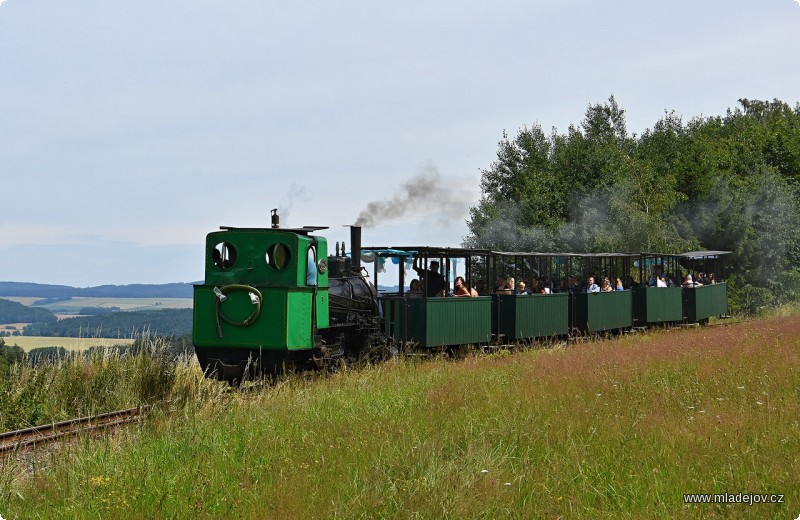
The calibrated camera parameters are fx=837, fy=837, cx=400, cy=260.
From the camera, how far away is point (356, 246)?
627 inches

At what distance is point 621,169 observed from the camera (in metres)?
45.7

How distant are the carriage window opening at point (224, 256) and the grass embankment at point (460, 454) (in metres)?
2.68

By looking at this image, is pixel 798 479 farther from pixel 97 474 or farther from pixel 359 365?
pixel 359 365

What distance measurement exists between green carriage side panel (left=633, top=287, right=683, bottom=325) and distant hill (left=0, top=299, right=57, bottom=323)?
125m

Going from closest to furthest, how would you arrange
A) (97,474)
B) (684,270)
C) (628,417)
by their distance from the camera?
(97,474)
(628,417)
(684,270)

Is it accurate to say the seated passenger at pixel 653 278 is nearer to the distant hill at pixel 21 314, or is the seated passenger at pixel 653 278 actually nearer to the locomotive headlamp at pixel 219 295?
the locomotive headlamp at pixel 219 295

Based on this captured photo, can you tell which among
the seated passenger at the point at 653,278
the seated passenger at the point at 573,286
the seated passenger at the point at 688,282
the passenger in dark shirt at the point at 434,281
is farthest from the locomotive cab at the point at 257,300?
the seated passenger at the point at 688,282

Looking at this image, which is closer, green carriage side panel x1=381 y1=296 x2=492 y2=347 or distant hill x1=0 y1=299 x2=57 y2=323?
green carriage side panel x1=381 y1=296 x2=492 y2=347

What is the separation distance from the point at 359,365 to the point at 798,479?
30.1ft

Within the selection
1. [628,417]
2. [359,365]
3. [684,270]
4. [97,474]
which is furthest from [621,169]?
[97,474]

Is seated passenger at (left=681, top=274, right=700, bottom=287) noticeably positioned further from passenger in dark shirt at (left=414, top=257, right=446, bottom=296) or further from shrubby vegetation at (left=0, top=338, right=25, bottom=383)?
shrubby vegetation at (left=0, top=338, right=25, bottom=383)

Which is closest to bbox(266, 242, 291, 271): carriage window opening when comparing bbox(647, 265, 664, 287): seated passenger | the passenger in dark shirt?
the passenger in dark shirt

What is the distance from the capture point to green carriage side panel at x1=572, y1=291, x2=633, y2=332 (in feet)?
75.3

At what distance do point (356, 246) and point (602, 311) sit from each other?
10.3 m
